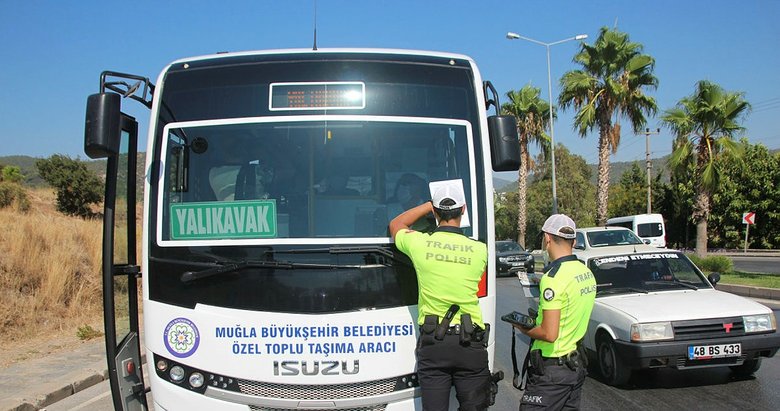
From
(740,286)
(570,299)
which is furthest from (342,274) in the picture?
(740,286)

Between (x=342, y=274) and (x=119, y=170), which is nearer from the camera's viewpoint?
(x=342, y=274)

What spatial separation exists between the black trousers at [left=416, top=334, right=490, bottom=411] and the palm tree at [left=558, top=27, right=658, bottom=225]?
24791mm

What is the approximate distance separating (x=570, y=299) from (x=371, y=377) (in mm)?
1250

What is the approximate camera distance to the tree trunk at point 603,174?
27.4 metres

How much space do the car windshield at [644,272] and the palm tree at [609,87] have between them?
19573mm

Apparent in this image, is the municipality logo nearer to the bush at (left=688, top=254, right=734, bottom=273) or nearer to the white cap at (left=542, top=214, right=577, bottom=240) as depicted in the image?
the white cap at (left=542, top=214, right=577, bottom=240)

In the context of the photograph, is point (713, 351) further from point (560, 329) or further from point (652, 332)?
Result: point (560, 329)

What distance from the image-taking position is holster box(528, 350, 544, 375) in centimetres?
372

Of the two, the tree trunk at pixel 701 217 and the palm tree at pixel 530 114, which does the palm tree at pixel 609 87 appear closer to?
the tree trunk at pixel 701 217

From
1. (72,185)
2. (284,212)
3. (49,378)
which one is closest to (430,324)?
(284,212)

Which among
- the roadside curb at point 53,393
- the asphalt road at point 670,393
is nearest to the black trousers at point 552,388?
the asphalt road at point 670,393

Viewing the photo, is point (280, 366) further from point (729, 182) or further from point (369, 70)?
point (729, 182)

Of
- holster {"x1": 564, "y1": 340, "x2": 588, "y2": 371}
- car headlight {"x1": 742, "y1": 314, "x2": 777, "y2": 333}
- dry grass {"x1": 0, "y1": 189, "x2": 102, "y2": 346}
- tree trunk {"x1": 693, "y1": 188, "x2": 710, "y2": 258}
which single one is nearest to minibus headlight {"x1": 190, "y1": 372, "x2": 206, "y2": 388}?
holster {"x1": 564, "y1": 340, "x2": 588, "y2": 371}

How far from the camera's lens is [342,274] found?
3754 millimetres
